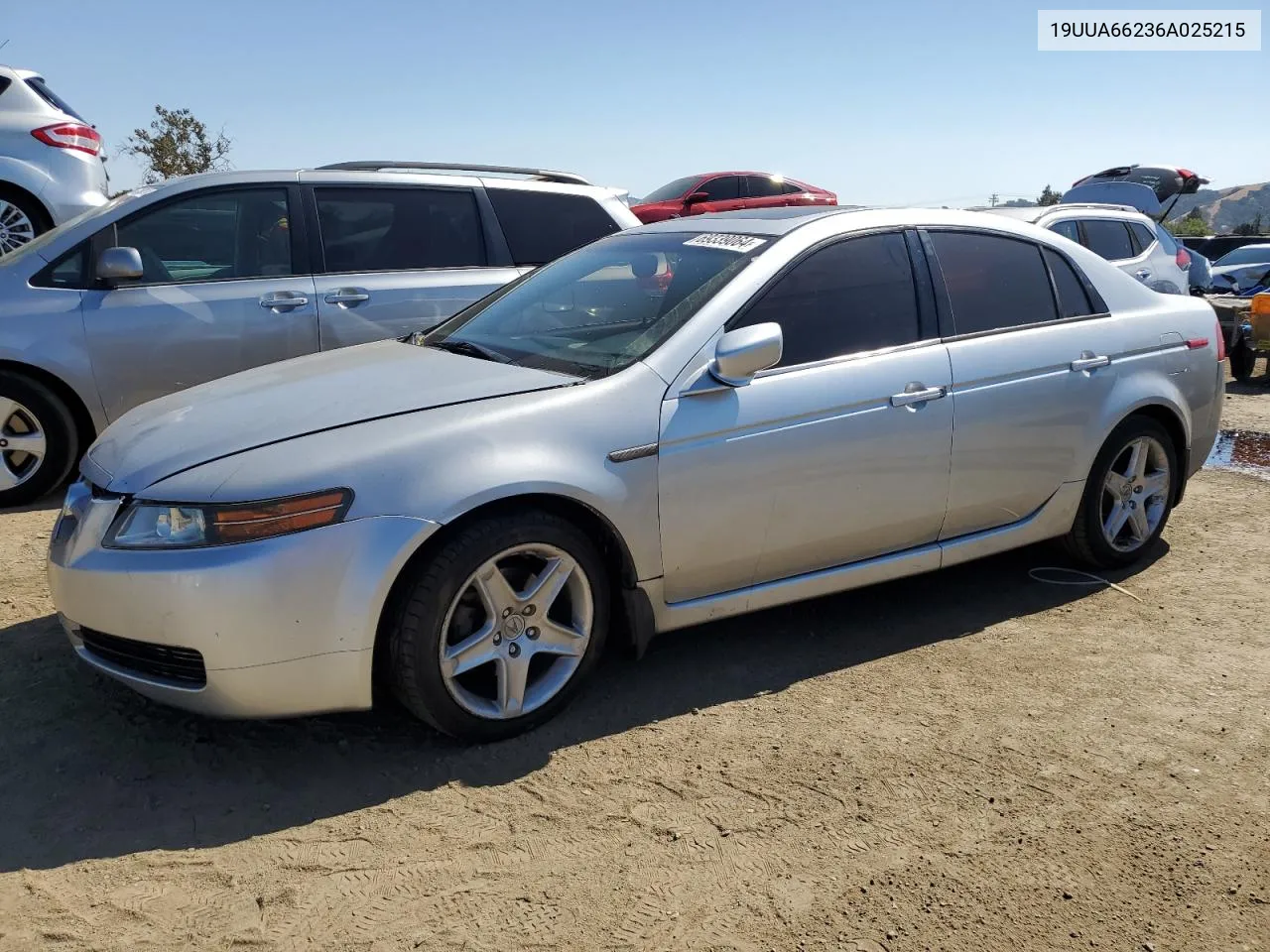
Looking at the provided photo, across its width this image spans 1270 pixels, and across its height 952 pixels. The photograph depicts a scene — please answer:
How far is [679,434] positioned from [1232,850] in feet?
6.28

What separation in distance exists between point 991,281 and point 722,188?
1649 centimetres

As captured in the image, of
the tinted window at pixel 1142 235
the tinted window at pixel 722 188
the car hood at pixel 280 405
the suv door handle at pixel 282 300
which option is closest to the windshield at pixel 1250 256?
the tinted window at pixel 722 188

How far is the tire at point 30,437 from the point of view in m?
5.66

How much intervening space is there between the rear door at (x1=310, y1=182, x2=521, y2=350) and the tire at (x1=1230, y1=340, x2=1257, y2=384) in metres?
8.15

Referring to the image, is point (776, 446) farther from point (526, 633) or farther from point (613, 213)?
point (613, 213)

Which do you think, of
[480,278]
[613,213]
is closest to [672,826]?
[480,278]

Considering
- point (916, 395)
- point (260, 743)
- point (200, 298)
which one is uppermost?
point (200, 298)

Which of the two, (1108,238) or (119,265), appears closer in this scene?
(119,265)

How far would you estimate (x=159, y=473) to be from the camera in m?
3.17

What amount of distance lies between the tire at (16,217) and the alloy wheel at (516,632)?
24.9 ft

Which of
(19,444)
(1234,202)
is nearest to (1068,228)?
(19,444)

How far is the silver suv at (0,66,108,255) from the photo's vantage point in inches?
353

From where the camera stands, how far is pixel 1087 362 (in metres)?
4.54

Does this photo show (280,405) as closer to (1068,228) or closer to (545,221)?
(545,221)
